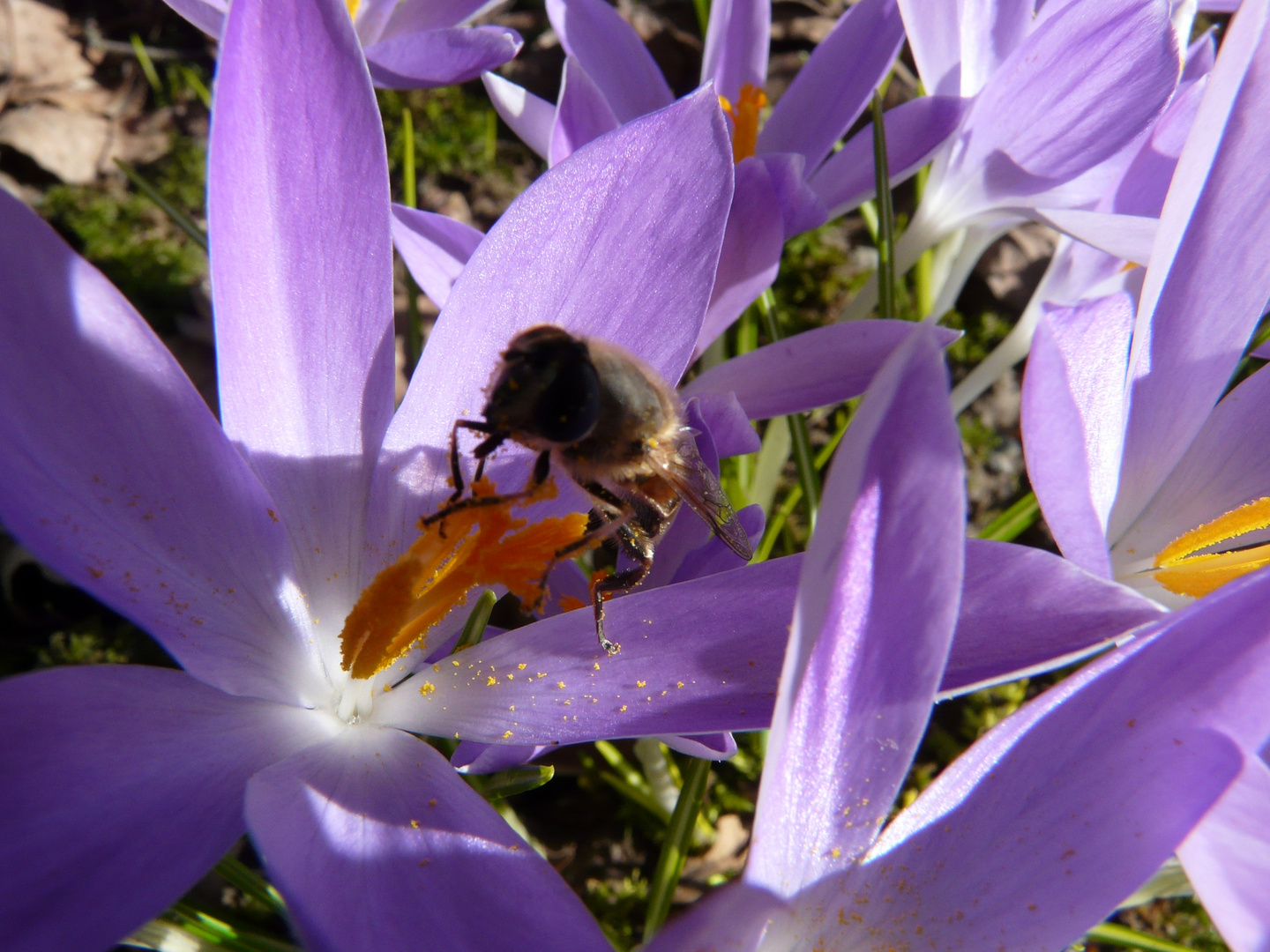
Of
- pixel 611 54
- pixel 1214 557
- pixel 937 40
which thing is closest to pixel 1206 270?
pixel 1214 557

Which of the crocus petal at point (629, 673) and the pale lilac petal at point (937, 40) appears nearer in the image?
the crocus petal at point (629, 673)

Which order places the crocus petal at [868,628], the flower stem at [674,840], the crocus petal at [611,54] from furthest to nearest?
the crocus petal at [611,54]
the flower stem at [674,840]
the crocus petal at [868,628]

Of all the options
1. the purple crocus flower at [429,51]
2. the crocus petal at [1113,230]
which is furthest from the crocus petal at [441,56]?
the crocus petal at [1113,230]

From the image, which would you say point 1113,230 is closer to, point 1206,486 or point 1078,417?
point 1206,486

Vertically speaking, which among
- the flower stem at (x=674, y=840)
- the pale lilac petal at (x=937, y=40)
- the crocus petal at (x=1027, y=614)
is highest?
the pale lilac petal at (x=937, y=40)

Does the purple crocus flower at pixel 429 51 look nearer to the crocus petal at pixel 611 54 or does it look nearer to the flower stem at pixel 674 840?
the crocus petal at pixel 611 54

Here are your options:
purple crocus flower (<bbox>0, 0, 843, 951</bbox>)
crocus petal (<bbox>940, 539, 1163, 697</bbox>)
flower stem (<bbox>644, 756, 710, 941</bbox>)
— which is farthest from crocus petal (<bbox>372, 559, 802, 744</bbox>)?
flower stem (<bbox>644, 756, 710, 941</bbox>)

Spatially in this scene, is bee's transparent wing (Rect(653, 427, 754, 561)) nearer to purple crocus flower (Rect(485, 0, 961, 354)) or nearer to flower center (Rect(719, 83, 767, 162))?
purple crocus flower (Rect(485, 0, 961, 354))
